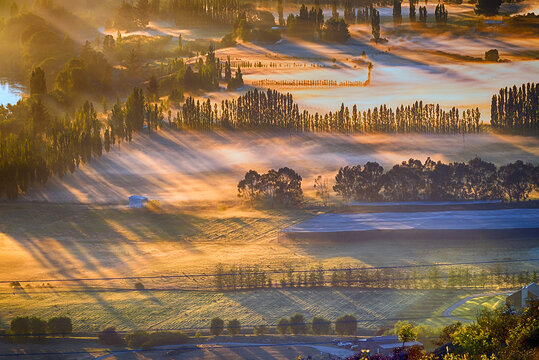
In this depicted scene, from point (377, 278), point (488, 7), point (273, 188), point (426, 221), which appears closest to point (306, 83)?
point (488, 7)

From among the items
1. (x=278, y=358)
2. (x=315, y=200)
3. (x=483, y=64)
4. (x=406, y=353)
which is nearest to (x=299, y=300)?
(x=278, y=358)

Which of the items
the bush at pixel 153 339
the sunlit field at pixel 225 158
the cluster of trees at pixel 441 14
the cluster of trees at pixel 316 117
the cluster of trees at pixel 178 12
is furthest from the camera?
the cluster of trees at pixel 178 12

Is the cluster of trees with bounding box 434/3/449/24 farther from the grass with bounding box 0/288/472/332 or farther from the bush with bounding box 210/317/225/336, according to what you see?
the bush with bounding box 210/317/225/336

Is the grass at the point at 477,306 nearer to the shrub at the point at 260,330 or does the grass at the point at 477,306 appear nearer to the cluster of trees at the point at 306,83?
the shrub at the point at 260,330

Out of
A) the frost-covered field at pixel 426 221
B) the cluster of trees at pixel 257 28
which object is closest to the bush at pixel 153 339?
the frost-covered field at pixel 426 221

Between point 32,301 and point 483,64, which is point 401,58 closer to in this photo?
point 483,64

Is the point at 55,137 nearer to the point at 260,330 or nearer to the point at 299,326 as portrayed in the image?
the point at 260,330
